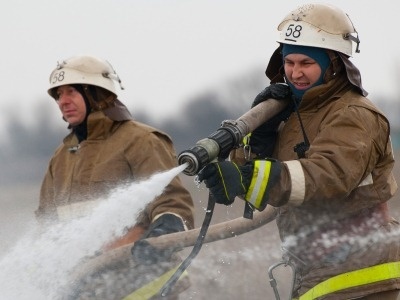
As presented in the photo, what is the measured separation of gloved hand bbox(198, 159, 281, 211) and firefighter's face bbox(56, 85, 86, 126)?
2437 mm

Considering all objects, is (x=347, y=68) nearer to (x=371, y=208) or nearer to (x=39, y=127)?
(x=371, y=208)

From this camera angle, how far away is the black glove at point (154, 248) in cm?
709

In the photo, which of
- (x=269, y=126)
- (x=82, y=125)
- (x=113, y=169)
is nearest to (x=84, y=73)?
(x=82, y=125)

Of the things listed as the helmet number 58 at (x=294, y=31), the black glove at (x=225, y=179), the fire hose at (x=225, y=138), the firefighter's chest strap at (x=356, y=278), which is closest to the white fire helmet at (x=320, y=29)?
the helmet number 58 at (x=294, y=31)

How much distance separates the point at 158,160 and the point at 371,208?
188 cm

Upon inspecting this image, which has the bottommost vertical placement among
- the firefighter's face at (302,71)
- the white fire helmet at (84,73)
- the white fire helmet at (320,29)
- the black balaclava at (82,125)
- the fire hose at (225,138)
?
the black balaclava at (82,125)

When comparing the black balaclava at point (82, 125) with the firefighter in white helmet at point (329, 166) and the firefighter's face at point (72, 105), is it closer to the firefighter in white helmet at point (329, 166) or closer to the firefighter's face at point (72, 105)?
the firefighter's face at point (72, 105)

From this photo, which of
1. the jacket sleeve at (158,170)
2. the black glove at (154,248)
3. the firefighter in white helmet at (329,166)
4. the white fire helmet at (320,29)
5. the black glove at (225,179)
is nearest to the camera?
the black glove at (225,179)

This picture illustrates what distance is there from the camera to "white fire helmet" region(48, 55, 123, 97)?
7.88m

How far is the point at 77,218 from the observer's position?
7.53 m

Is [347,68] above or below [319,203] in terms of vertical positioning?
above

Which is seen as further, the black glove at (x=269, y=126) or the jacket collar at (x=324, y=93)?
the black glove at (x=269, y=126)

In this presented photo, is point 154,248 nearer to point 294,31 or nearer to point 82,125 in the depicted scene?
point 82,125

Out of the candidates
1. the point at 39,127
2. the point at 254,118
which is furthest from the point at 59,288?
the point at 39,127
